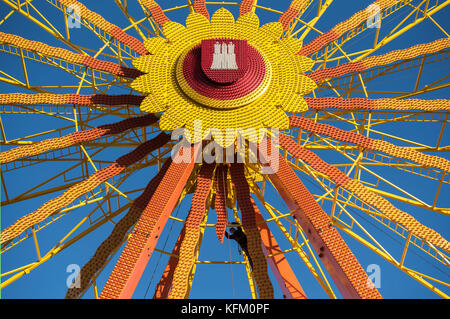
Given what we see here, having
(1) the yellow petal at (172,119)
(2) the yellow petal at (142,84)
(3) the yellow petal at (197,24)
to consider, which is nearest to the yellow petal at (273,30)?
(3) the yellow petal at (197,24)

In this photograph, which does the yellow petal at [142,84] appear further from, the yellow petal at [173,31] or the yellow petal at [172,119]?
the yellow petal at [173,31]

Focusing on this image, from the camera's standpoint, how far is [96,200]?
3544cm

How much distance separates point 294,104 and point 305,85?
1663 mm

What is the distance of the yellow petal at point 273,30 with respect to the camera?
33.7 metres

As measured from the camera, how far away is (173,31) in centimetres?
3356

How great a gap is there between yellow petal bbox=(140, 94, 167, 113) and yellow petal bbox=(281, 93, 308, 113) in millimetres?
6812

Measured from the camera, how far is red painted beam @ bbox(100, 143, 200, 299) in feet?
85.0

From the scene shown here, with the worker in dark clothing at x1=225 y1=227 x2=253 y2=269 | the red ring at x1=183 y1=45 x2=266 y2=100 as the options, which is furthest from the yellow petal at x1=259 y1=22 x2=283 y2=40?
the worker in dark clothing at x1=225 y1=227 x2=253 y2=269

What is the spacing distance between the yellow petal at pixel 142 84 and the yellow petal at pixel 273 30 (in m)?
8.19

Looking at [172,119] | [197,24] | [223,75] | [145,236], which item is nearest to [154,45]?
[197,24]

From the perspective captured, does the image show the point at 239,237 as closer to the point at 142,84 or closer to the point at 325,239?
the point at 325,239

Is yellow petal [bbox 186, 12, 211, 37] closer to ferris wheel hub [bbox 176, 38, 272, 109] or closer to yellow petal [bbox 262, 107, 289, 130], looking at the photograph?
ferris wheel hub [bbox 176, 38, 272, 109]

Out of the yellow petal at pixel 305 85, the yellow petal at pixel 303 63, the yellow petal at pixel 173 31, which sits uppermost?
the yellow petal at pixel 173 31

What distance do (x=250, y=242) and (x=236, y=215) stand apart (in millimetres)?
8638
